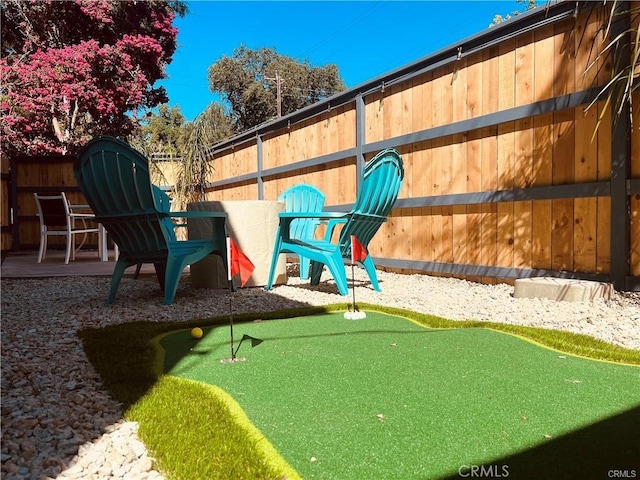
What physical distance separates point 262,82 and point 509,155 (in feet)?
68.5

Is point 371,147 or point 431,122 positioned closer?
point 431,122

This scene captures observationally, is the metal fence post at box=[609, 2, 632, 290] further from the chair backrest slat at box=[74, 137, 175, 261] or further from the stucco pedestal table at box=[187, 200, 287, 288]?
the chair backrest slat at box=[74, 137, 175, 261]

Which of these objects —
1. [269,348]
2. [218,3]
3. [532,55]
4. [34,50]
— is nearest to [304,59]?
[218,3]

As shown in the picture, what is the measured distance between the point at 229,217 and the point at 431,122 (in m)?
2.29

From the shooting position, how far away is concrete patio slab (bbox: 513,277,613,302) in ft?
10.7

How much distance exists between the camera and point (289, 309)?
3.26 m

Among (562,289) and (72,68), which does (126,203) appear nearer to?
(562,289)

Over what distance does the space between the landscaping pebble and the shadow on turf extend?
2.77 ft

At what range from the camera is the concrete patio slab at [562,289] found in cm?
325

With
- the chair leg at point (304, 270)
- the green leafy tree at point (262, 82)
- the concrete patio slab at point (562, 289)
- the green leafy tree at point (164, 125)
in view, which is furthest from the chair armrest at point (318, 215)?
the green leafy tree at point (262, 82)

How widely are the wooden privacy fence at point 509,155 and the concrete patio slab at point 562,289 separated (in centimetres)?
14

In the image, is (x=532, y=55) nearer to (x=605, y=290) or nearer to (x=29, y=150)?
(x=605, y=290)

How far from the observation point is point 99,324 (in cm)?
289

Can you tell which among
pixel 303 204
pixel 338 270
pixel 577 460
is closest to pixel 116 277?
pixel 338 270
